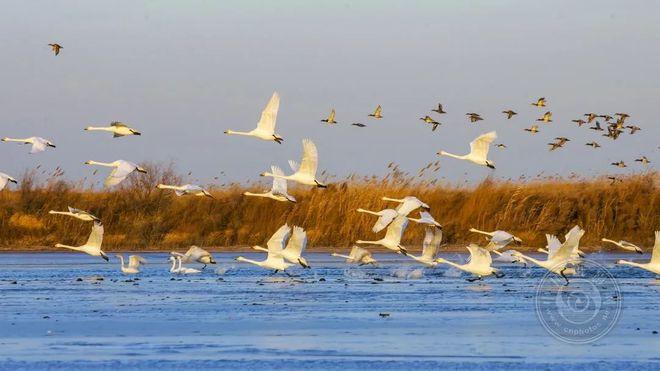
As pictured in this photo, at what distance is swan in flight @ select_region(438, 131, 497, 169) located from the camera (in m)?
23.6

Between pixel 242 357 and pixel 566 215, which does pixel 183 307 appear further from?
pixel 566 215

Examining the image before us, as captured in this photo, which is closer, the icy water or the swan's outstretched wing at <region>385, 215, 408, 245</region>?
the icy water

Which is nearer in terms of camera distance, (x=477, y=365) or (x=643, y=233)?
(x=477, y=365)

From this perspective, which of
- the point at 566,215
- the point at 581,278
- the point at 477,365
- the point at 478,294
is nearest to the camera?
the point at 477,365

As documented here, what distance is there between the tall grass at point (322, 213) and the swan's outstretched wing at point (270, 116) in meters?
11.8

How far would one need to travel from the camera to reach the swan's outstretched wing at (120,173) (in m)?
22.0

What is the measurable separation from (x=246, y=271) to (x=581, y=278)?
Result: 24.6 feet

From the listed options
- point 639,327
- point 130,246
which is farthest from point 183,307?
point 130,246

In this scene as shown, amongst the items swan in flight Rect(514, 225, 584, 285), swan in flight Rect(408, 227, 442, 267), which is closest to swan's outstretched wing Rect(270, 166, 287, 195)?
swan in flight Rect(408, 227, 442, 267)

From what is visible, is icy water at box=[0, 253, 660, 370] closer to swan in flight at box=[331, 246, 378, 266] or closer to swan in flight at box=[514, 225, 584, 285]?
swan in flight at box=[331, 246, 378, 266]

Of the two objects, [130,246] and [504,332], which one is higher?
[504,332]

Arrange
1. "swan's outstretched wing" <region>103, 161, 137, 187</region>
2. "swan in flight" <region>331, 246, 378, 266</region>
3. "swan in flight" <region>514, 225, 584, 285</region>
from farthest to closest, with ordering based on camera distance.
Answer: "swan in flight" <region>331, 246, 378, 266</region> → "swan's outstretched wing" <region>103, 161, 137, 187</region> → "swan in flight" <region>514, 225, 584, 285</region>

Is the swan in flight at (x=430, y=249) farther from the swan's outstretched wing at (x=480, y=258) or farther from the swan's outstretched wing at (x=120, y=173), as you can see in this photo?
the swan's outstretched wing at (x=120, y=173)

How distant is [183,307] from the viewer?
1964 cm
